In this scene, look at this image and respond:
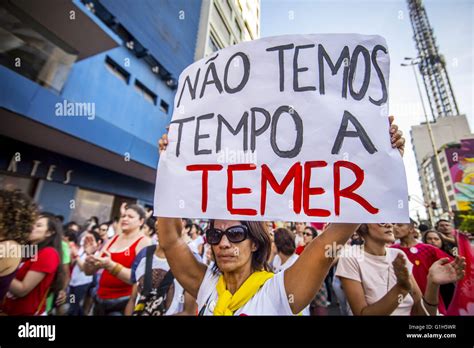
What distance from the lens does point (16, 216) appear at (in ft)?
5.12

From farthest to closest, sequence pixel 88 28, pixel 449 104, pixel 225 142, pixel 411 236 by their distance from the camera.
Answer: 1. pixel 449 104
2. pixel 88 28
3. pixel 411 236
4. pixel 225 142

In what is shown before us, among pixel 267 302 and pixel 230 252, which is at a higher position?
pixel 230 252

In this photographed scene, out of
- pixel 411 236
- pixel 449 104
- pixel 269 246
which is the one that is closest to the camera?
pixel 269 246

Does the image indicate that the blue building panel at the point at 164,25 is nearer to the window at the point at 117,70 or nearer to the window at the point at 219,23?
the window at the point at 117,70

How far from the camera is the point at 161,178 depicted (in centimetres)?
105

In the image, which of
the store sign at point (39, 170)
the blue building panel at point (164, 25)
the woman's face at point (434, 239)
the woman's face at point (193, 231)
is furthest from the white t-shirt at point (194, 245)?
the blue building panel at point (164, 25)

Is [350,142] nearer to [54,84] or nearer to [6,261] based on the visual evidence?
[6,261]

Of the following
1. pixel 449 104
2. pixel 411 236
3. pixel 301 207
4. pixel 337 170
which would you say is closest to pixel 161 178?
pixel 301 207

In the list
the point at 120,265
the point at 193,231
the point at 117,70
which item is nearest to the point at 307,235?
the point at 193,231

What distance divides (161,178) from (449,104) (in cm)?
3859

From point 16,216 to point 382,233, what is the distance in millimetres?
2447

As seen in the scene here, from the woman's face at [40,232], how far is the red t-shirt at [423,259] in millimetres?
3077

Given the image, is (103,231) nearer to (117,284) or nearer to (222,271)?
(117,284)

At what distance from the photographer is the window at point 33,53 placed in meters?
4.88
